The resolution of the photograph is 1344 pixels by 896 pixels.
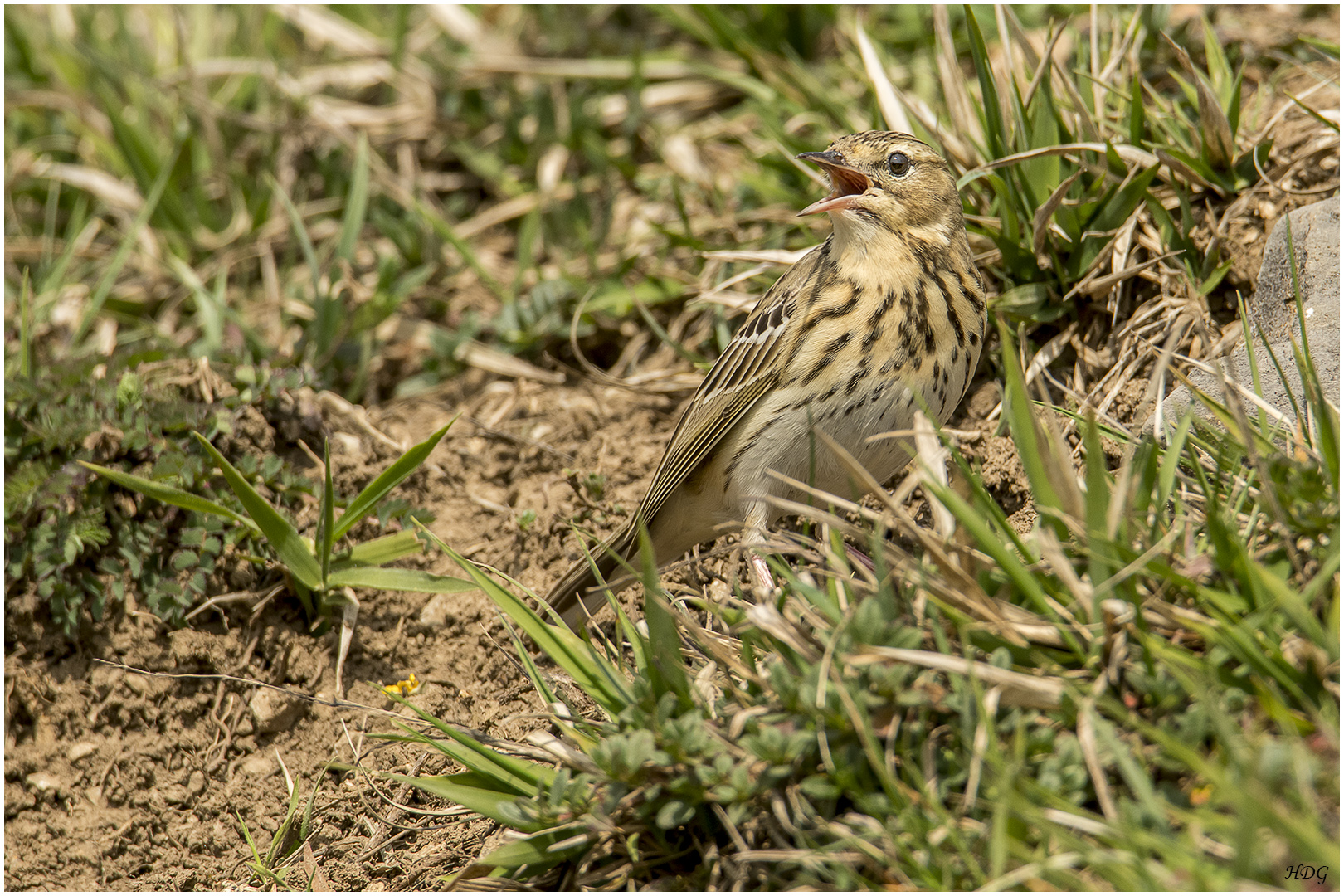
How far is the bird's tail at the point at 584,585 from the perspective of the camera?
408cm

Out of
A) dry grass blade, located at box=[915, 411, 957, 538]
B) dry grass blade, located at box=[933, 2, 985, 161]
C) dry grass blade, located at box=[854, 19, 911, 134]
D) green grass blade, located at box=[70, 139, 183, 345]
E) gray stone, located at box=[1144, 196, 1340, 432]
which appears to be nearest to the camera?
dry grass blade, located at box=[915, 411, 957, 538]

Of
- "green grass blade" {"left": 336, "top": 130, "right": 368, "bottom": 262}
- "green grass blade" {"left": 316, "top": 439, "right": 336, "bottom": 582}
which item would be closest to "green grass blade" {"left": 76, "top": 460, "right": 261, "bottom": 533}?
"green grass blade" {"left": 316, "top": 439, "right": 336, "bottom": 582}

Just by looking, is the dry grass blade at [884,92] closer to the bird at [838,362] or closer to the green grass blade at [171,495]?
the bird at [838,362]

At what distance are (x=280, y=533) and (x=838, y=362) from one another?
6.55 ft

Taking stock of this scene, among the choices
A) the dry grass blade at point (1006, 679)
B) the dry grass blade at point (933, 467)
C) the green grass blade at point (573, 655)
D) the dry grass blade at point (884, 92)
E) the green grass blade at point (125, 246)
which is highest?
the dry grass blade at point (884, 92)

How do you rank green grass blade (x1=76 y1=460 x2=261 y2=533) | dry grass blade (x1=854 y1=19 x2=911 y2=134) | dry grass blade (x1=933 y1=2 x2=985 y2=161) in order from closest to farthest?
1. green grass blade (x1=76 y1=460 x2=261 y2=533)
2. dry grass blade (x1=933 y1=2 x2=985 y2=161)
3. dry grass blade (x1=854 y1=19 x2=911 y2=134)

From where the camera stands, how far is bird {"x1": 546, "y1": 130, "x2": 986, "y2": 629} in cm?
372

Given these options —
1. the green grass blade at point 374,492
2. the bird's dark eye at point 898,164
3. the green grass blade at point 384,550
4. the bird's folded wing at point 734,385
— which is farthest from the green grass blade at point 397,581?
the bird's dark eye at point 898,164

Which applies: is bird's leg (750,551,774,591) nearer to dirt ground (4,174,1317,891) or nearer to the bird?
the bird

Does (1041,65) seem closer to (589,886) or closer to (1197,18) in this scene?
(1197,18)

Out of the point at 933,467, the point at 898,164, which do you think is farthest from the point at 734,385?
the point at 933,467

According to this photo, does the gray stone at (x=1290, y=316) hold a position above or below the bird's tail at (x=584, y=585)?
above

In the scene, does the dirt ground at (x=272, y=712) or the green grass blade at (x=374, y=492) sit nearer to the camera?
the dirt ground at (x=272, y=712)

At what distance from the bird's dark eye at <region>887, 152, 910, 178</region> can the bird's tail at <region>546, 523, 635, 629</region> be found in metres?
1.57
